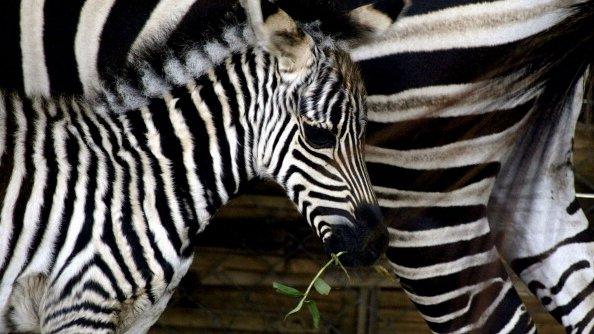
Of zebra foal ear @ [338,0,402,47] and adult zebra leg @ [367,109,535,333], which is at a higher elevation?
zebra foal ear @ [338,0,402,47]

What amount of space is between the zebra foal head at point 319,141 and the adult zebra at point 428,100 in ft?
0.33

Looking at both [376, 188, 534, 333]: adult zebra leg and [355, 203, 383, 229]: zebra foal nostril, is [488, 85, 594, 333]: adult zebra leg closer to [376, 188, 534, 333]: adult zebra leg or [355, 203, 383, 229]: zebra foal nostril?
[376, 188, 534, 333]: adult zebra leg

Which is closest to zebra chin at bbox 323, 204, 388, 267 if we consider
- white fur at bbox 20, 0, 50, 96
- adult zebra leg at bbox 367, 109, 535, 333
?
adult zebra leg at bbox 367, 109, 535, 333

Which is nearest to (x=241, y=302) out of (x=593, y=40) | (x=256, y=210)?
(x=256, y=210)

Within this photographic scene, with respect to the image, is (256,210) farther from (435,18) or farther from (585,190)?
(435,18)

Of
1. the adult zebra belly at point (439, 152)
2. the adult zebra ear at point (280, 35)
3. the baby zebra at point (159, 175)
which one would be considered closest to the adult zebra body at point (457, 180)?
the adult zebra belly at point (439, 152)

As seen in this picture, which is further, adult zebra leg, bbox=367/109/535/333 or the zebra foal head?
adult zebra leg, bbox=367/109/535/333

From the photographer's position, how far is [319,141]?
7.38 ft

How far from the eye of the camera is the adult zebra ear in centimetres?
219

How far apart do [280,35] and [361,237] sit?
487mm

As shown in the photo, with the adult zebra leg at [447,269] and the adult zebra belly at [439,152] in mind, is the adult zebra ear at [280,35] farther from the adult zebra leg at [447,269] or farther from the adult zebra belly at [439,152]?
the adult zebra leg at [447,269]

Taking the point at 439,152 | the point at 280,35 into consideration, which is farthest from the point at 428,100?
the point at 280,35

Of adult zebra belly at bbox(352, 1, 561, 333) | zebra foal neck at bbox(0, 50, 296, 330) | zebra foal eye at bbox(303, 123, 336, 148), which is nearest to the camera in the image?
zebra foal neck at bbox(0, 50, 296, 330)

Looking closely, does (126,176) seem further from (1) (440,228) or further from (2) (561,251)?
(2) (561,251)
